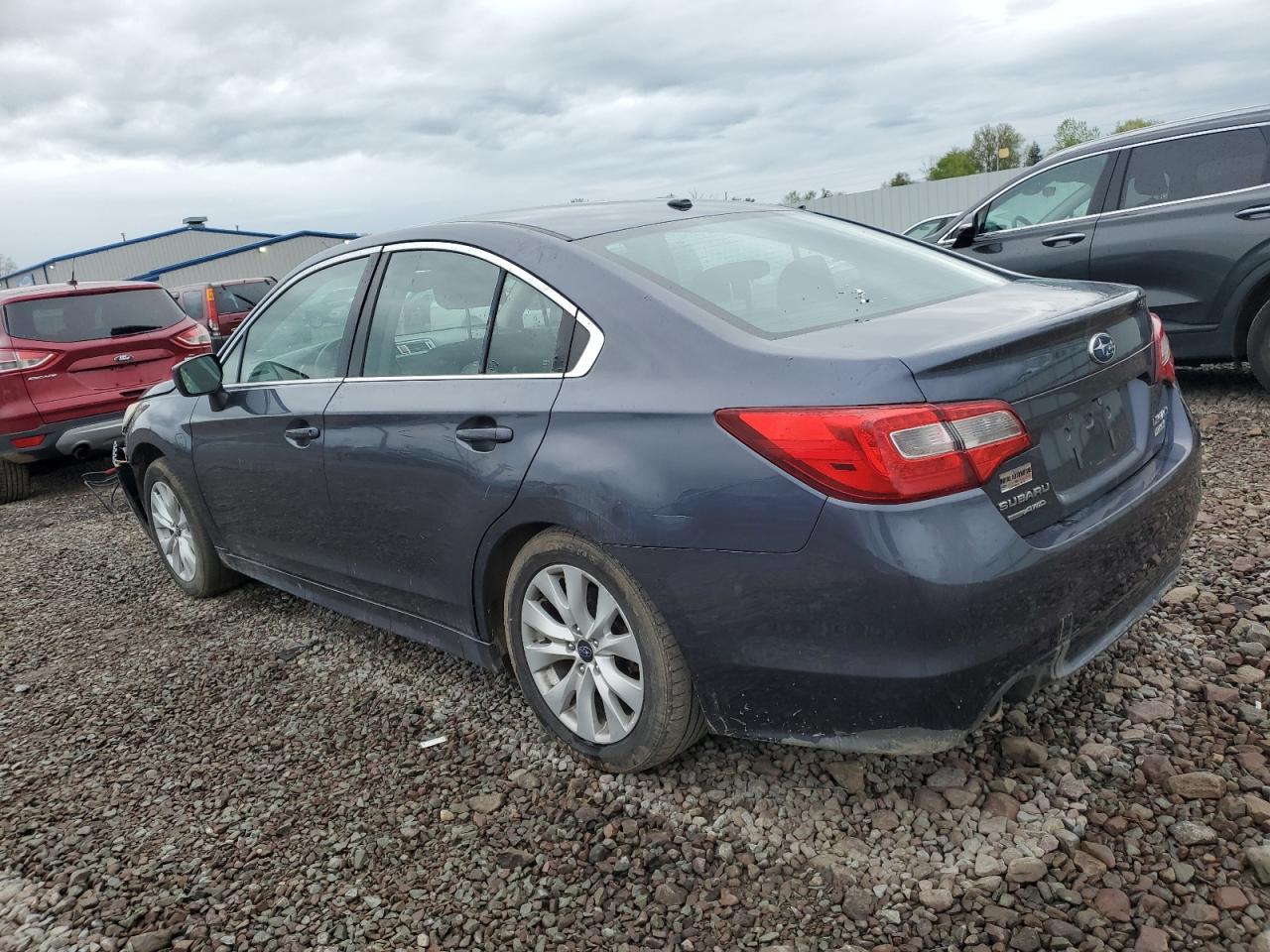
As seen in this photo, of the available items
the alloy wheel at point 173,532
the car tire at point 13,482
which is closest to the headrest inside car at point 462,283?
the alloy wheel at point 173,532

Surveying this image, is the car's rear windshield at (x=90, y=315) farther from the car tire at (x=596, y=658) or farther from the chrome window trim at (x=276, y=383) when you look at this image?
the car tire at (x=596, y=658)

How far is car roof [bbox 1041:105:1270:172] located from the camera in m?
5.64

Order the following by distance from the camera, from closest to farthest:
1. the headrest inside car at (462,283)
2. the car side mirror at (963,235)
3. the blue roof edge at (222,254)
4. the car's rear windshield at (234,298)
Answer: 1. the headrest inside car at (462,283)
2. the car side mirror at (963,235)
3. the car's rear windshield at (234,298)
4. the blue roof edge at (222,254)

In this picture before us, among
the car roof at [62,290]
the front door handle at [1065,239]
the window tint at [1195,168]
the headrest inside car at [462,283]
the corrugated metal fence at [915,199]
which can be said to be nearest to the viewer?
the headrest inside car at [462,283]

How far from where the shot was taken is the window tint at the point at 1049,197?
628 cm

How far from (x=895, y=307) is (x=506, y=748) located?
1.75m

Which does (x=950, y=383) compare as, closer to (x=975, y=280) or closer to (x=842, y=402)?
(x=842, y=402)

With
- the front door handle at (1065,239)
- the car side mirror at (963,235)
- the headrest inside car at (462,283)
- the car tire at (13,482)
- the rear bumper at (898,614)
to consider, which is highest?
the headrest inside car at (462,283)

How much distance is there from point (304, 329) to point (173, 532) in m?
1.68

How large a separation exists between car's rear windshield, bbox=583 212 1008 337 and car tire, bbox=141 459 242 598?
8.83 feet

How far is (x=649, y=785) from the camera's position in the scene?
2.68 meters

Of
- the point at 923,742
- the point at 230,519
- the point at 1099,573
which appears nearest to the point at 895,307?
the point at 1099,573

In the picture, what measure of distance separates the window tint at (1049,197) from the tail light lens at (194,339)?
248 inches

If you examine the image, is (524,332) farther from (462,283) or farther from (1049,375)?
(1049,375)
